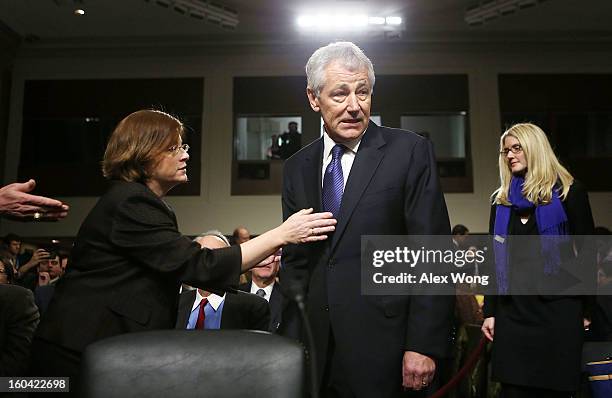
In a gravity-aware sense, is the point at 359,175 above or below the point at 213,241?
above

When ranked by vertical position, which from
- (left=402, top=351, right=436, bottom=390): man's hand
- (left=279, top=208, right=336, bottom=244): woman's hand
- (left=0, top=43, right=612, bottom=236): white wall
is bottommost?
(left=402, top=351, right=436, bottom=390): man's hand

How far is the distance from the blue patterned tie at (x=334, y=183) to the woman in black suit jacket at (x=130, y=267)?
81 millimetres

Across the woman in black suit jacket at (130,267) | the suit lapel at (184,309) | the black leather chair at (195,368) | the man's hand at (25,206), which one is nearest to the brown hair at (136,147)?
the woman in black suit jacket at (130,267)

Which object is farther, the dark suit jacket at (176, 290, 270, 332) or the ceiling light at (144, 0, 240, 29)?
the ceiling light at (144, 0, 240, 29)

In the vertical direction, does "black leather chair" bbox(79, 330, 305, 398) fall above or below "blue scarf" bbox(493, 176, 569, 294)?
below

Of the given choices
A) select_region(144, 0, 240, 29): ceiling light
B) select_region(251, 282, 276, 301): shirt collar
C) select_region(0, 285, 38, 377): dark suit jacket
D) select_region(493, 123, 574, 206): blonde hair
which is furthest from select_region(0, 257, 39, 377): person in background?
select_region(144, 0, 240, 29): ceiling light

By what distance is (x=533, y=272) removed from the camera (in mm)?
2451

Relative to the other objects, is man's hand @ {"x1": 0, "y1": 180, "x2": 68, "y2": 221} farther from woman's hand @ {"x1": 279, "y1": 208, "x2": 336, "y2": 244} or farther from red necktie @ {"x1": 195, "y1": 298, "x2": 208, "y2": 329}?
red necktie @ {"x1": 195, "y1": 298, "x2": 208, "y2": 329}

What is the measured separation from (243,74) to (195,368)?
840cm

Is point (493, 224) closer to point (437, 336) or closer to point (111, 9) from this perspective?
point (437, 336)

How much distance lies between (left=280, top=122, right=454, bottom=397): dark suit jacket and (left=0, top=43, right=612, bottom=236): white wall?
7070 mm

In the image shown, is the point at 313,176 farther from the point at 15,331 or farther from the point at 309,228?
the point at 15,331

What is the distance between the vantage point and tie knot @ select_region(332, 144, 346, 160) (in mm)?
1862

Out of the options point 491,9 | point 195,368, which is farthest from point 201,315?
point 491,9
